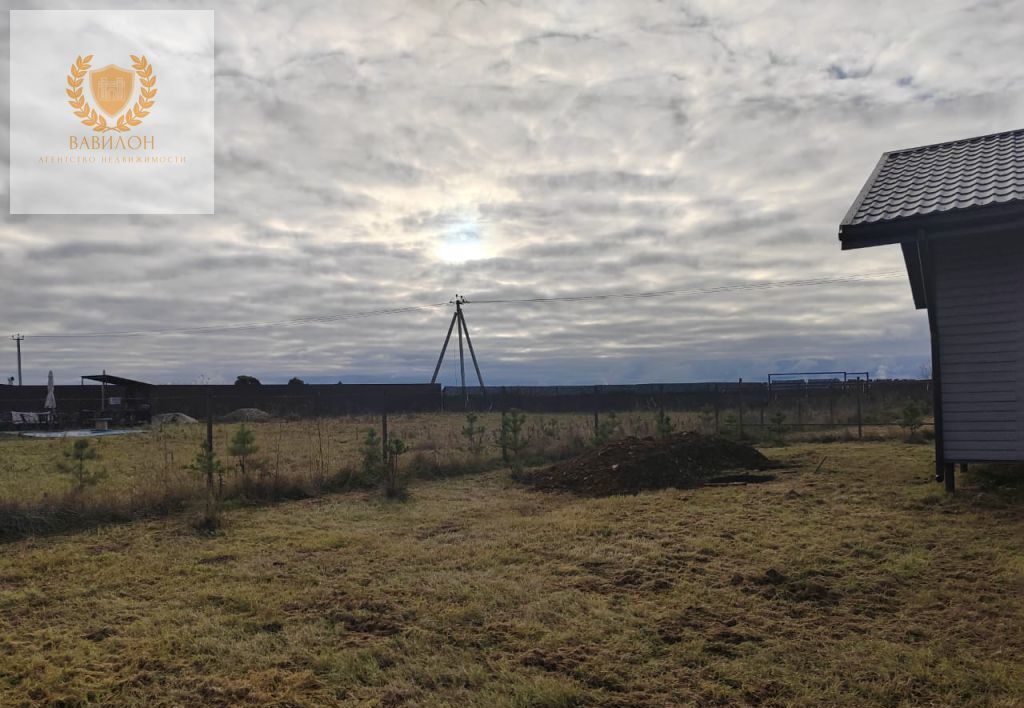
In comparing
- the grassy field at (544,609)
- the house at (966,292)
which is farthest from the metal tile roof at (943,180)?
the grassy field at (544,609)

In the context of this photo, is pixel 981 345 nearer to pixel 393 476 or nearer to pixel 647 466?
pixel 647 466

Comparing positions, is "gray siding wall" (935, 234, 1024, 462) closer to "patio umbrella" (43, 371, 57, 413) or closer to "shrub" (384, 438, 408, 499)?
"shrub" (384, 438, 408, 499)

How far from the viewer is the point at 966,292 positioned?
7145 millimetres

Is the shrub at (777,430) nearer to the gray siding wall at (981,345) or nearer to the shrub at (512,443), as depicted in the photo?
the shrub at (512,443)

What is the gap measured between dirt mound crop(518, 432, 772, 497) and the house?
149 inches

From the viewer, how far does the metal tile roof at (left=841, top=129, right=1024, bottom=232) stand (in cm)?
650

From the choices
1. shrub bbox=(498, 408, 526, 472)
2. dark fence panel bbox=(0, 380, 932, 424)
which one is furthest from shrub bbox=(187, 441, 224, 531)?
dark fence panel bbox=(0, 380, 932, 424)

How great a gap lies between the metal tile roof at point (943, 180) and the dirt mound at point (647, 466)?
479cm

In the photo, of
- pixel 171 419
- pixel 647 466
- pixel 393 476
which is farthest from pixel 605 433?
pixel 171 419

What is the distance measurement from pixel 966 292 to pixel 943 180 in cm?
129

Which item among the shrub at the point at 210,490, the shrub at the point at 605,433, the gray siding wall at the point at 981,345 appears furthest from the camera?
the shrub at the point at 605,433

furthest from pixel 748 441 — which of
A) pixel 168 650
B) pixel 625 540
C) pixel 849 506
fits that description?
pixel 168 650

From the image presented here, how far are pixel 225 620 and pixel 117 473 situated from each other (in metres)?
8.77

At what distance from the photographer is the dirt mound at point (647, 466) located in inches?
397
